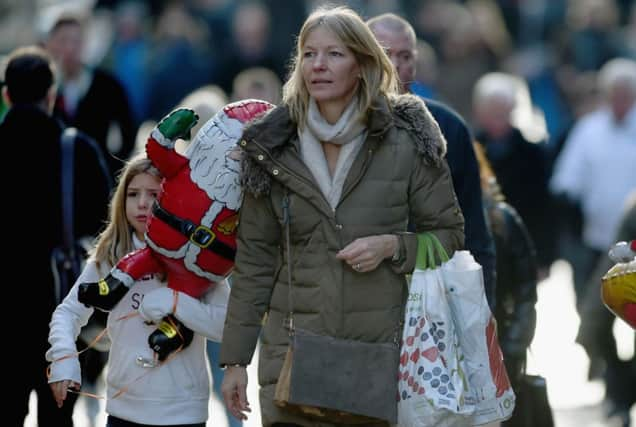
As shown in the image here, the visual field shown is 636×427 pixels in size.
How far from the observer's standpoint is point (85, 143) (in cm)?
841

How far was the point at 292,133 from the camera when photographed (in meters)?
6.37

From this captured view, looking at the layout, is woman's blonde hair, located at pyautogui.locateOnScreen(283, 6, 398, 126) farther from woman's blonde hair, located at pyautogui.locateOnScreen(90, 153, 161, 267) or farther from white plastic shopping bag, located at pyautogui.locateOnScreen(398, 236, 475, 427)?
woman's blonde hair, located at pyautogui.locateOnScreen(90, 153, 161, 267)

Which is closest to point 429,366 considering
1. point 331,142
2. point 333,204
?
point 333,204

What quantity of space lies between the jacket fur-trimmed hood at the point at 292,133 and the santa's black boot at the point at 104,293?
718mm

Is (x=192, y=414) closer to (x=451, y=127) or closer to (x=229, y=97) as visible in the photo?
(x=451, y=127)

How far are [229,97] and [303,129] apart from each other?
14128 mm

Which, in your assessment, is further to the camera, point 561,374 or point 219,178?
point 561,374

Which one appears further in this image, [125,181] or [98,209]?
[98,209]

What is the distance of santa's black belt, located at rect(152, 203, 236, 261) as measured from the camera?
259 inches

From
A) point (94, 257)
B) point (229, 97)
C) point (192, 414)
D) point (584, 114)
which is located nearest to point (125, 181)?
point (94, 257)

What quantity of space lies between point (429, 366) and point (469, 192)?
1.45 metres

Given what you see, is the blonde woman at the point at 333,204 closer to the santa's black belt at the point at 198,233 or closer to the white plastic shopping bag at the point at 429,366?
the white plastic shopping bag at the point at 429,366

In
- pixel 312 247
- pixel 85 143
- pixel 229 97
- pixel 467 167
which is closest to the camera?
pixel 312 247

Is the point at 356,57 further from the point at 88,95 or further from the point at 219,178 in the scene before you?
the point at 88,95
